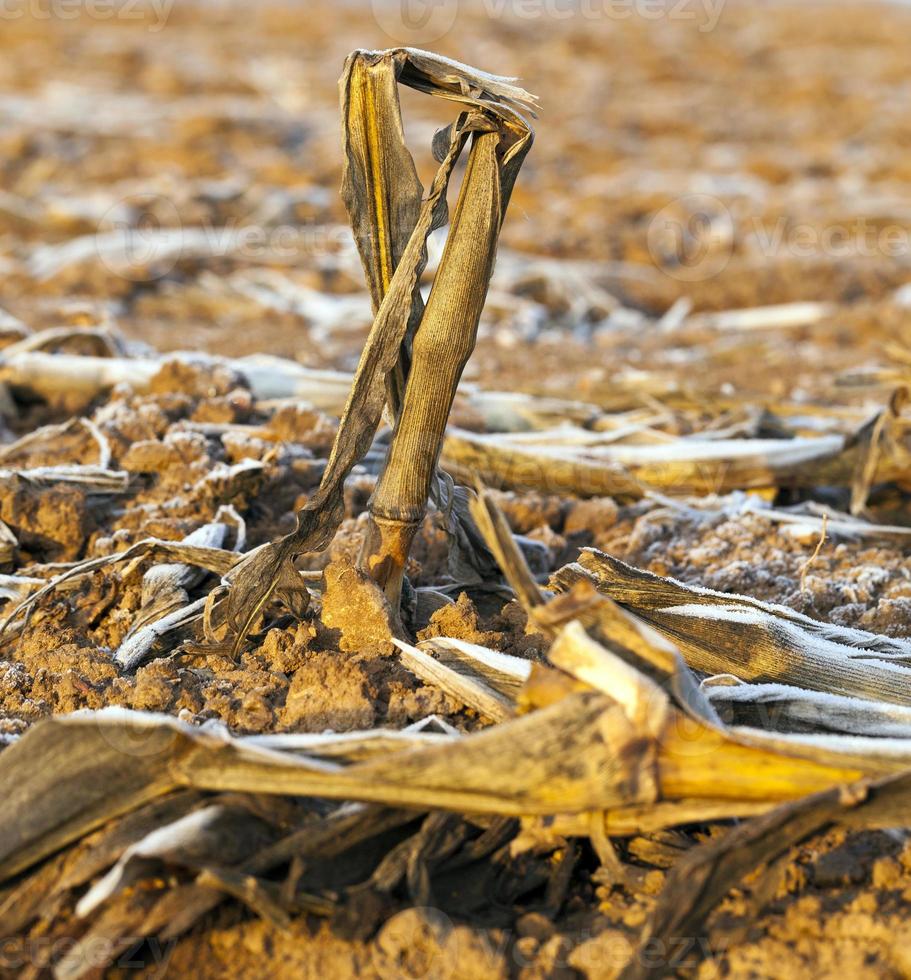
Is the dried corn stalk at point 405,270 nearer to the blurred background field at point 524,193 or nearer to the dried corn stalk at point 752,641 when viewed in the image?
the dried corn stalk at point 752,641

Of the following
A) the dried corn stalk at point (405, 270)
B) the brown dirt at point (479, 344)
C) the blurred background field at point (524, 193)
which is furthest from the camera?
the blurred background field at point (524, 193)

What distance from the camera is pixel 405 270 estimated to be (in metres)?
2.01

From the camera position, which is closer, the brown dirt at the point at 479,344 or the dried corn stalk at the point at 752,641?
the brown dirt at the point at 479,344

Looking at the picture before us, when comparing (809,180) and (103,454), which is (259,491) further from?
(809,180)

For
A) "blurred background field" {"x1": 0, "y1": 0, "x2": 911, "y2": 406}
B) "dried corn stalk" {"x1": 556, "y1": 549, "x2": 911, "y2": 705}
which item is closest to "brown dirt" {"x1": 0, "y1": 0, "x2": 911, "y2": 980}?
"blurred background field" {"x1": 0, "y1": 0, "x2": 911, "y2": 406}

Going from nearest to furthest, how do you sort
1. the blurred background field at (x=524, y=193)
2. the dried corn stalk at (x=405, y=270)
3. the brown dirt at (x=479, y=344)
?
the brown dirt at (x=479, y=344) < the dried corn stalk at (x=405, y=270) < the blurred background field at (x=524, y=193)

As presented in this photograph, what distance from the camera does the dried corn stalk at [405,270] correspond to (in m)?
1.99

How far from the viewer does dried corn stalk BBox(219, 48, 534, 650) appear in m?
1.99

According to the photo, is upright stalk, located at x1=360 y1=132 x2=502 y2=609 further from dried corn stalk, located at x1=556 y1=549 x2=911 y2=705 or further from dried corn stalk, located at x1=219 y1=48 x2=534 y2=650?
dried corn stalk, located at x1=556 y1=549 x2=911 y2=705

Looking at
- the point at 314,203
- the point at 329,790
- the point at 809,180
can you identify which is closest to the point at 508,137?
the point at 329,790

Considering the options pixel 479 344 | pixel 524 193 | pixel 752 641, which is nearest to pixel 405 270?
pixel 752 641

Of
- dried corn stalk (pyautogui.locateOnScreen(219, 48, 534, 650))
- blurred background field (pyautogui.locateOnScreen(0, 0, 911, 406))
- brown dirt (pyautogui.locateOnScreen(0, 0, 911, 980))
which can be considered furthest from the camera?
blurred background field (pyautogui.locateOnScreen(0, 0, 911, 406))

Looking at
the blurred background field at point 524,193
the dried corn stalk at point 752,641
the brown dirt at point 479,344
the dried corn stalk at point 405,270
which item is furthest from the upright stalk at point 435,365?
the blurred background field at point 524,193

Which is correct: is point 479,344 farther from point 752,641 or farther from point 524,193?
point 524,193
